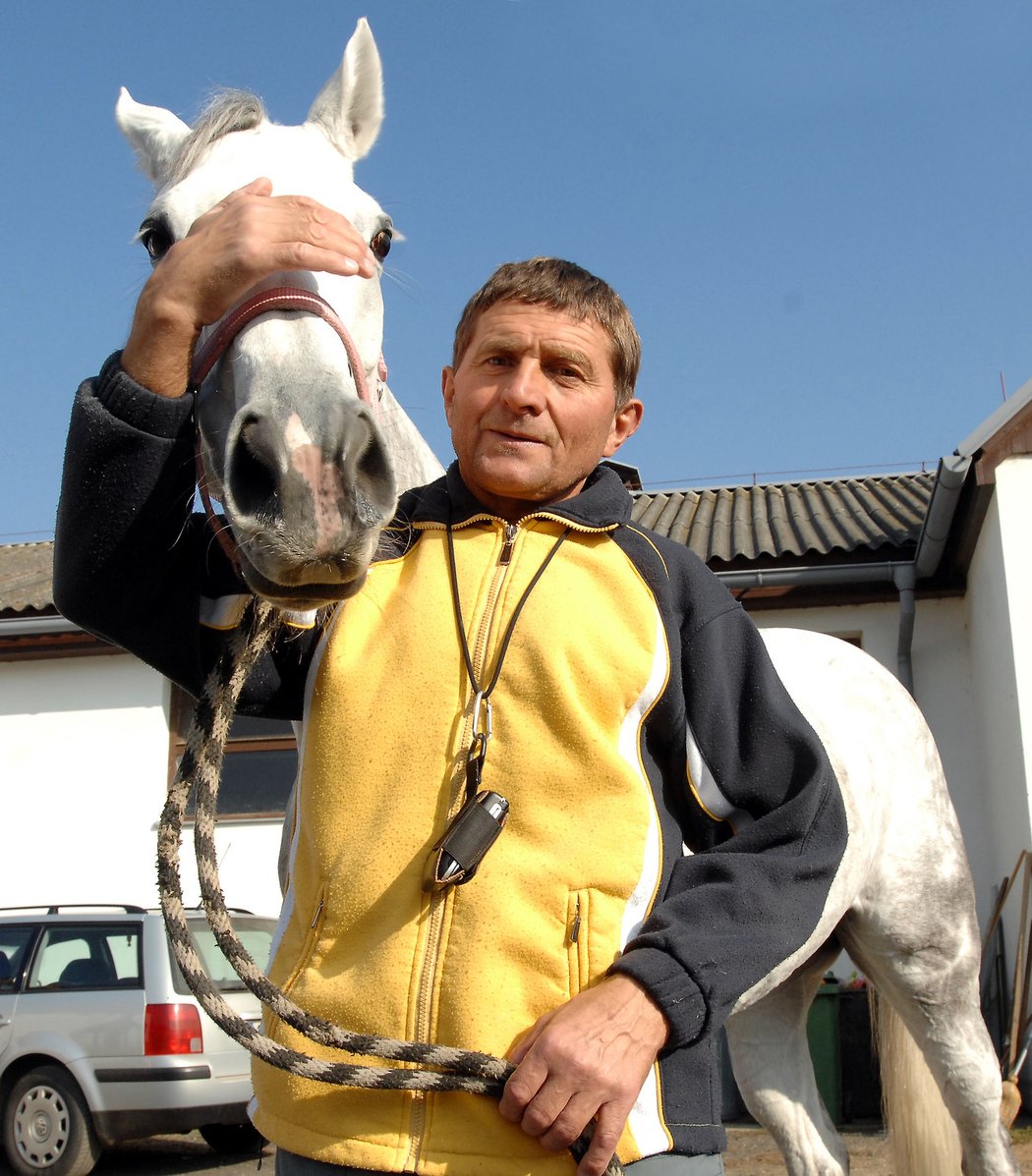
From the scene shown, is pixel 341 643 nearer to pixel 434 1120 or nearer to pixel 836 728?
pixel 434 1120

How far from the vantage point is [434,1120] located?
1.30 m

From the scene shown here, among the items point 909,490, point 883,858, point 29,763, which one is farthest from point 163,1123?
Result: point 909,490

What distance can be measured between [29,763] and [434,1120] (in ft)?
29.5

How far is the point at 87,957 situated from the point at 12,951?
0.53 m

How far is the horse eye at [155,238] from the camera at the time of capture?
70.9 inches

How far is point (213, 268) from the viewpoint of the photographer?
1.30 metres

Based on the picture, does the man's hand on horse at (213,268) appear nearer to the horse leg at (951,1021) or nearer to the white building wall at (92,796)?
the horse leg at (951,1021)

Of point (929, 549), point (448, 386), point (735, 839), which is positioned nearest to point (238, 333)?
point (448, 386)

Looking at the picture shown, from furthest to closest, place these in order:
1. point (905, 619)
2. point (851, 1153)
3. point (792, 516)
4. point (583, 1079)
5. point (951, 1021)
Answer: point (792, 516) → point (905, 619) → point (851, 1153) → point (951, 1021) → point (583, 1079)

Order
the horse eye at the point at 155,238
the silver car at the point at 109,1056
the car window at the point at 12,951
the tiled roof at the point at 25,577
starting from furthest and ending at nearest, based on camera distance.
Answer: the tiled roof at the point at 25,577
the car window at the point at 12,951
the silver car at the point at 109,1056
the horse eye at the point at 155,238

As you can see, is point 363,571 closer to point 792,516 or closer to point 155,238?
point 155,238

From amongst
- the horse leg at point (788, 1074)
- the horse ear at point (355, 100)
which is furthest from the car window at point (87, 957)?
the horse ear at point (355, 100)

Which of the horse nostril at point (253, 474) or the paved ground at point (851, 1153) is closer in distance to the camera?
the horse nostril at point (253, 474)

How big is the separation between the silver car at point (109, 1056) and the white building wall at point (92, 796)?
2409 mm
